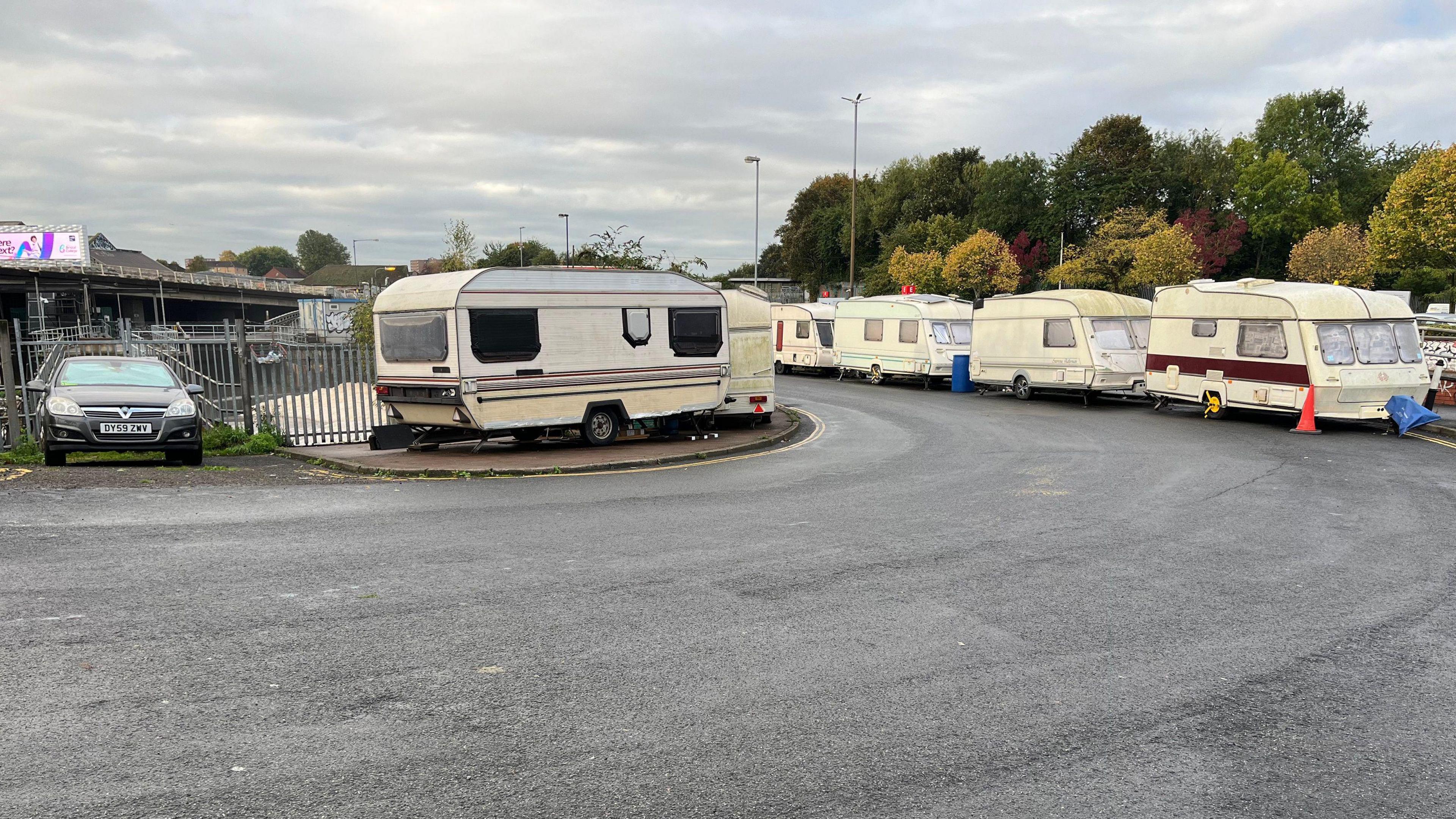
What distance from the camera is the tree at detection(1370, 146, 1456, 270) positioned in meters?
31.6

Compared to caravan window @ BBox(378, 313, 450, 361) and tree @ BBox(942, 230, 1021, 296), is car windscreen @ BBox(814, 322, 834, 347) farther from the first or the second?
caravan window @ BBox(378, 313, 450, 361)

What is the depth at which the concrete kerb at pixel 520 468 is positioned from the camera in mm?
12523

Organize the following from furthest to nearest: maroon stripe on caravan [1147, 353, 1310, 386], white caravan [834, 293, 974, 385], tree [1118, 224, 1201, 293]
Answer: tree [1118, 224, 1201, 293] → white caravan [834, 293, 974, 385] → maroon stripe on caravan [1147, 353, 1310, 386]

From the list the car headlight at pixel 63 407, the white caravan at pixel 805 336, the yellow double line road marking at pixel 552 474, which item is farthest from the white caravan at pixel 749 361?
the white caravan at pixel 805 336

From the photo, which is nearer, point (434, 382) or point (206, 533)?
point (206, 533)

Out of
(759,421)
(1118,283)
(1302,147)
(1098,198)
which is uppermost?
(1302,147)

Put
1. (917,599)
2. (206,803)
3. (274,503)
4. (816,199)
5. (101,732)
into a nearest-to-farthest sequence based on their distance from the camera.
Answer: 1. (206,803)
2. (101,732)
3. (917,599)
4. (274,503)
5. (816,199)

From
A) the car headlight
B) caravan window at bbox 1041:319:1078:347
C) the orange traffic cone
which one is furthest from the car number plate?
caravan window at bbox 1041:319:1078:347

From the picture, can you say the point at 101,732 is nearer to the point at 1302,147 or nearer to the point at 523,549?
the point at 523,549

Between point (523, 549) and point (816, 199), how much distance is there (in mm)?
79206

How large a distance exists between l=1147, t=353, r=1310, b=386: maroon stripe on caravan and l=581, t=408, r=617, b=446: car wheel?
13000mm

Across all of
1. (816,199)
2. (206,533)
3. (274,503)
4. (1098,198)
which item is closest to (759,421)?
(274,503)

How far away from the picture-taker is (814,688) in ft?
15.9

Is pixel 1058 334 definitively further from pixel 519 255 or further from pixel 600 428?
pixel 519 255
